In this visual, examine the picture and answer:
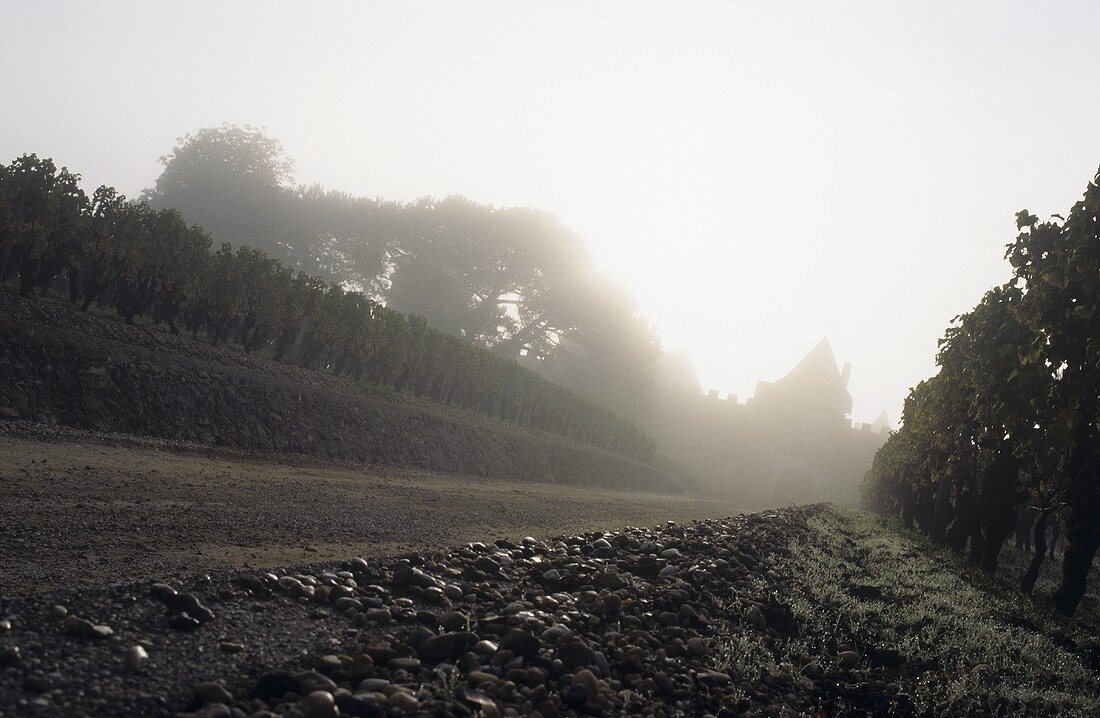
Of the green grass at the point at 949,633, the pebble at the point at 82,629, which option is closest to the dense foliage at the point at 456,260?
the green grass at the point at 949,633

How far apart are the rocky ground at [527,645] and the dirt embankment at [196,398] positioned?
9235 millimetres

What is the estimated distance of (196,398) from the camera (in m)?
15.4

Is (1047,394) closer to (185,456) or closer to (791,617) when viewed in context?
(791,617)

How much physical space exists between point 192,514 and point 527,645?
5.22 m

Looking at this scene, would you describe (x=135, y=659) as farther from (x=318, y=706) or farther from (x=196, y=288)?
(x=196, y=288)

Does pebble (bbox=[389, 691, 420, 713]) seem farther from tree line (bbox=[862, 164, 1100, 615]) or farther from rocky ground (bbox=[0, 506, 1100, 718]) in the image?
tree line (bbox=[862, 164, 1100, 615])

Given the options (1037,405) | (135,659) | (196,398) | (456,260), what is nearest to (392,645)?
(135,659)

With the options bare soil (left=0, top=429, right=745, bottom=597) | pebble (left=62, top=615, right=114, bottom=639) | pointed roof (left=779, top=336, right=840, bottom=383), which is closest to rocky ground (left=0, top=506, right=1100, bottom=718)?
pebble (left=62, top=615, right=114, bottom=639)

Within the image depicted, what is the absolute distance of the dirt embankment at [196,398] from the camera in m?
12.3

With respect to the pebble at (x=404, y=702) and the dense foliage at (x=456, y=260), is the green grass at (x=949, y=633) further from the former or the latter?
the dense foliage at (x=456, y=260)

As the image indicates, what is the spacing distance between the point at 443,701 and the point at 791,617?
4.30m

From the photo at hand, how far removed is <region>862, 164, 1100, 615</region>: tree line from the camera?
10383 millimetres

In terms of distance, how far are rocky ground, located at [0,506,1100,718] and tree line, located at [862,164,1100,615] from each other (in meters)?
3.26

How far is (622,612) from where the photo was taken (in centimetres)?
564
